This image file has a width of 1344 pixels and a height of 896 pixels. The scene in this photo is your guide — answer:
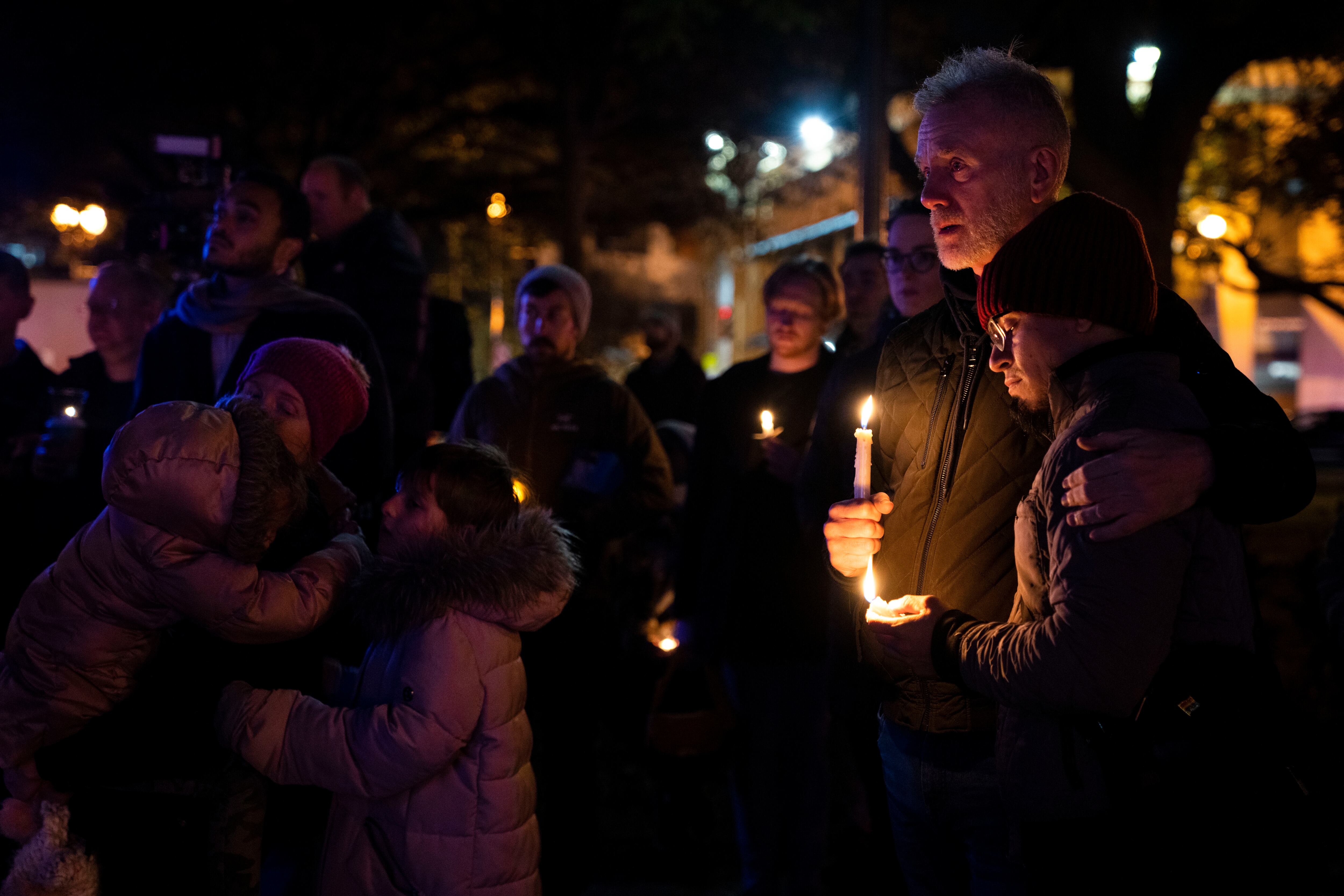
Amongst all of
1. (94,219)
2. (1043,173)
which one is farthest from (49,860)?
(94,219)

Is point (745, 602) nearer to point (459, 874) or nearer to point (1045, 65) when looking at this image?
point (459, 874)

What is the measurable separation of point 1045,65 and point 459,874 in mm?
10283

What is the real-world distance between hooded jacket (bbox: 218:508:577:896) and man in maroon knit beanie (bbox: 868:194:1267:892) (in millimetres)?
1217

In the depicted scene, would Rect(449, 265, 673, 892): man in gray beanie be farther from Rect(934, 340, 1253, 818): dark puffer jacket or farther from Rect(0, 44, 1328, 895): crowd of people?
Rect(934, 340, 1253, 818): dark puffer jacket

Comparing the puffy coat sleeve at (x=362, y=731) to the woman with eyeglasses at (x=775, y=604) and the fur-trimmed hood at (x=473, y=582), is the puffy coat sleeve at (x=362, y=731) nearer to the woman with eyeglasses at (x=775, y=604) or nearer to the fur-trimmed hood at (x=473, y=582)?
the fur-trimmed hood at (x=473, y=582)

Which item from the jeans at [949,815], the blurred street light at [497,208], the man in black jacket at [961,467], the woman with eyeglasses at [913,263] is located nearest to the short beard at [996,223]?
the man in black jacket at [961,467]

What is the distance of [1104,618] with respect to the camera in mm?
1612

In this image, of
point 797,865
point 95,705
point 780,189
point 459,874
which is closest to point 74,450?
point 95,705

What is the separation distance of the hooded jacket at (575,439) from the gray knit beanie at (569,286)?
26cm

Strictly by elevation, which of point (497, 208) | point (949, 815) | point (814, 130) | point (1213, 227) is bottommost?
point (949, 815)

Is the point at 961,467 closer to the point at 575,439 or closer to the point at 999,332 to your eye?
the point at 999,332

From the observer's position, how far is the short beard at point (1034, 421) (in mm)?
2068

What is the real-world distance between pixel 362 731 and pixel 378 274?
9.02 ft

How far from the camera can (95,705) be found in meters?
2.51
